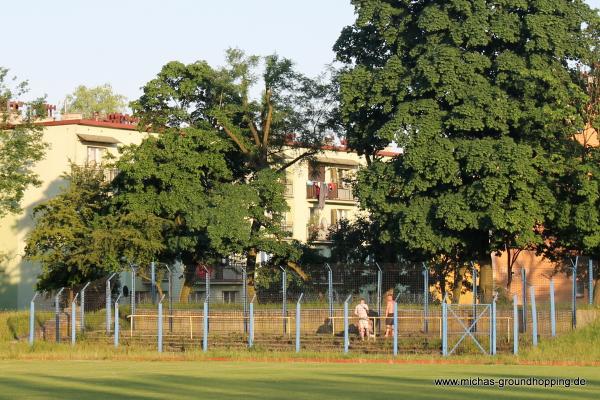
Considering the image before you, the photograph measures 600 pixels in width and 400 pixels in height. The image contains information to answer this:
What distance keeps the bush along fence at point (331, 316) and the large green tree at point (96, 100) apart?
67301 mm

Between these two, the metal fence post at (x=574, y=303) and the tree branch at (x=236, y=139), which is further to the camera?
the tree branch at (x=236, y=139)

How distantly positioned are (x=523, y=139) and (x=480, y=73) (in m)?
3.35

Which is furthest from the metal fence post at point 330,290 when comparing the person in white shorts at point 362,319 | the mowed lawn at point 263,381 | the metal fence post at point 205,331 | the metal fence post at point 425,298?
the mowed lawn at point 263,381

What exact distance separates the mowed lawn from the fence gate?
15.1ft

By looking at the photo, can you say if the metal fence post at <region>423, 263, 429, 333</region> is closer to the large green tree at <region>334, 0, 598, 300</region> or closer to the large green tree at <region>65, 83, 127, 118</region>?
the large green tree at <region>334, 0, 598, 300</region>

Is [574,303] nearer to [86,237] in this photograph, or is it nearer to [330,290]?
[330,290]

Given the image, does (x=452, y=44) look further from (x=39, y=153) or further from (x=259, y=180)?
(x=39, y=153)

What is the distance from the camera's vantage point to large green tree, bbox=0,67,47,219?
6384 centimetres

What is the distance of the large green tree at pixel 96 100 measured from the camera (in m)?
119

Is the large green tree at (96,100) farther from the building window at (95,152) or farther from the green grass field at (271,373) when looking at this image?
the green grass field at (271,373)

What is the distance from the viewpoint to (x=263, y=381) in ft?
90.6

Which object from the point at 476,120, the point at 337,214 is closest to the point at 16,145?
the point at 476,120

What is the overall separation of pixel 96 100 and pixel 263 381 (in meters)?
96.8

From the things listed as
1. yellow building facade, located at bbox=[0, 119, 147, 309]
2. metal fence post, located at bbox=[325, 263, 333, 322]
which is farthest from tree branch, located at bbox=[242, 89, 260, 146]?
yellow building facade, located at bbox=[0, 119, 147, 309]
